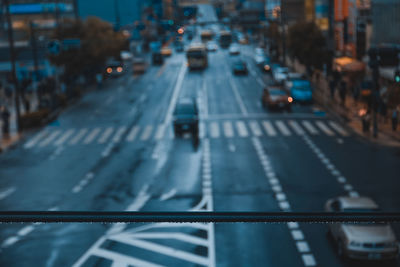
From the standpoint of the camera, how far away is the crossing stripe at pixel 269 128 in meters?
38.7

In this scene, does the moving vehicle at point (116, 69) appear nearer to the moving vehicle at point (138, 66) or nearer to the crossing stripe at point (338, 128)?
the moving vehicle at point (138, 66)

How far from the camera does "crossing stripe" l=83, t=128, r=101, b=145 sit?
38438mm

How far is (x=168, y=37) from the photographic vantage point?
170 metres

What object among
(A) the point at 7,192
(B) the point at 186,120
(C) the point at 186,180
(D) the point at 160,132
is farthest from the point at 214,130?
(A) the point at 7,192

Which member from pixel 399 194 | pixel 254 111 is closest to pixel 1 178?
pixel 399 194

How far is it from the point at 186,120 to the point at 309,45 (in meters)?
30.1

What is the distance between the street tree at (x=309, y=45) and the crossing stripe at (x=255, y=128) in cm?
2103

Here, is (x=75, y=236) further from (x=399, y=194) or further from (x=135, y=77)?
(x=135, y=77)

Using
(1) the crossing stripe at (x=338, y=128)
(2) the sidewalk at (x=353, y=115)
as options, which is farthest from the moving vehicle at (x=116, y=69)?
(1) the crossing stripe at (x=338, y=128)

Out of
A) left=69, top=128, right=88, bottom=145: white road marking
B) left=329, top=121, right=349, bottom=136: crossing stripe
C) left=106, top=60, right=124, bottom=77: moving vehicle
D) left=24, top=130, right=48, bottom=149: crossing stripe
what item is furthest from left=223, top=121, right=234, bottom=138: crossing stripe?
left=106, top=60, right=124, bottom=77: moving vehicle

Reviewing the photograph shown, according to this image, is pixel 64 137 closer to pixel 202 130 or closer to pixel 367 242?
pixel 202 130

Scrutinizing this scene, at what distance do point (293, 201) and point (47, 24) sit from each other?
95307 mm

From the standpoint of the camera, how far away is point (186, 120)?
1528 inches

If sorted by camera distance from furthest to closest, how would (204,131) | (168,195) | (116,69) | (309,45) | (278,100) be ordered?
1. (116,69)
2. (309,45)
3. (278,100)
4. (204,131)
5. (168,195)
